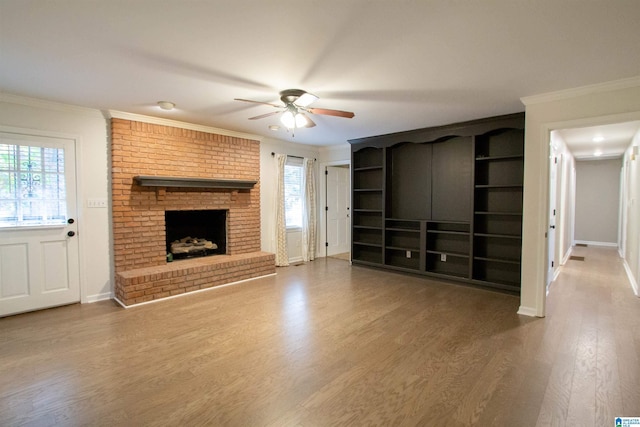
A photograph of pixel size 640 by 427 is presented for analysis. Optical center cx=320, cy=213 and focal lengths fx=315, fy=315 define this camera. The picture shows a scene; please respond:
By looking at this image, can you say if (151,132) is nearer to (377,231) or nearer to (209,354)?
(209,354)

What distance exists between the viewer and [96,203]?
13.6 ft

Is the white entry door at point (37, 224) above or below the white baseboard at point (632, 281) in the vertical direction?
above

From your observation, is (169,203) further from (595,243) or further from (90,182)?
(595,243)

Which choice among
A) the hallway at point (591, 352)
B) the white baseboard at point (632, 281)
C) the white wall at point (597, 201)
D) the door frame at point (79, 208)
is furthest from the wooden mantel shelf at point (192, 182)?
the white wall at point (597, 201)

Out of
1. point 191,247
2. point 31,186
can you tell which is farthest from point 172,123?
point 191,247

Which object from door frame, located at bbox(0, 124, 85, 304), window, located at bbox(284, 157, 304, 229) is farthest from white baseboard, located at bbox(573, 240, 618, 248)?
door frame, located at bbox(0, 124, 85, 304)

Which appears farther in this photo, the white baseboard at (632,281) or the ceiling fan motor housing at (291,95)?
the white baseboard at (632,281)

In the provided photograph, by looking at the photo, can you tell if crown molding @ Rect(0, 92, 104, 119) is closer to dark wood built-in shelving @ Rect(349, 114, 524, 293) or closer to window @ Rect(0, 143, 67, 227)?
window @ Rect(0, 143, 67, 227)

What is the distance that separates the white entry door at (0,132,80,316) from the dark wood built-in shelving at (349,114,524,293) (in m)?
4.50

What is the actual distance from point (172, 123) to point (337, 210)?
397 centimetres

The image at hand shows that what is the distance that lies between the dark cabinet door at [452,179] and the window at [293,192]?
272cm

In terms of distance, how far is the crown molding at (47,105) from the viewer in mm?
3504

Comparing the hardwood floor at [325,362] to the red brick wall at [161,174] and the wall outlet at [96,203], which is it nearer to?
the red brick wall at [161,174]

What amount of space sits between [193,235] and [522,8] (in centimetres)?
526
